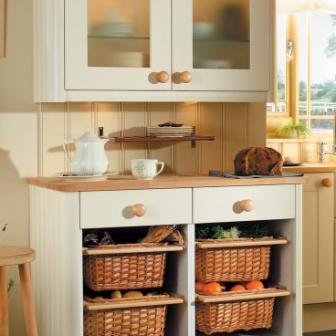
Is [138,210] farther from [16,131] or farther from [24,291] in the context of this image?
[16,131]

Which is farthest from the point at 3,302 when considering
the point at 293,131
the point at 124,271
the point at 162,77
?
the point at 293,131

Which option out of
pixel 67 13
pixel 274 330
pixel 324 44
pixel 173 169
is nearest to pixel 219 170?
pixel 173 169

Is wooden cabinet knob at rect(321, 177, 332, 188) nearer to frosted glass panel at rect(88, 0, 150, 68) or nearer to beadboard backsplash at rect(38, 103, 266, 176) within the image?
beadboard backsplash at rect(38, 103, 266, 176)

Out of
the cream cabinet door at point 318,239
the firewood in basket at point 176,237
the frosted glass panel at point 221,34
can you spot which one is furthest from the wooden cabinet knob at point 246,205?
the cream cabinet door at point 318,239

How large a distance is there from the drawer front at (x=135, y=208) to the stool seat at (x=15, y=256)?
22cm

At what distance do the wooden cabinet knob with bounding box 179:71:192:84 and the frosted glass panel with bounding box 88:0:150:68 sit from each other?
0.47 ft

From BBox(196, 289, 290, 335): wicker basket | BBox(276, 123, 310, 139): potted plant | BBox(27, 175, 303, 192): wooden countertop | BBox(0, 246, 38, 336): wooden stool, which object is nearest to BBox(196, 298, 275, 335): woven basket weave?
BBox(196, 289, 290, 335): wicker basket

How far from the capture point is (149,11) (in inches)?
136

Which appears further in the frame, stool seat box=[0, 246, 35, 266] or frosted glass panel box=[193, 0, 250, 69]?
frosted glass panel box=[193, 0, 250, 69]

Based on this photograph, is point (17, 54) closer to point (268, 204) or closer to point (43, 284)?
point (43, 284)

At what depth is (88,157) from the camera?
3.30 meters

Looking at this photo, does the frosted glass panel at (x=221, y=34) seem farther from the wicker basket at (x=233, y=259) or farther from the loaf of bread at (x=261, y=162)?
the wicker basket at (x=233, y=259)

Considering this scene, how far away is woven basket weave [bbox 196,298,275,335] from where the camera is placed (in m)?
3.33

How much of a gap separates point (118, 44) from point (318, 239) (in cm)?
159
